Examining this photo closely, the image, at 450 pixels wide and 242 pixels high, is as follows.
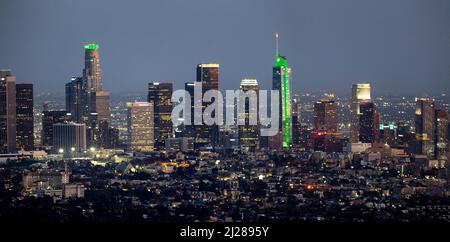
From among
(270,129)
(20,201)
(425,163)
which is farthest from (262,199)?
(270,129)

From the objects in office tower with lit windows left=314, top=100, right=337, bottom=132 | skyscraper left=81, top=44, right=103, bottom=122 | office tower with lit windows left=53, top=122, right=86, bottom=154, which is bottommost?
office tower with lit windows left=53, top=122, right=86, bottom=154

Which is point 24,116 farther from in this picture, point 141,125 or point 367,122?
point 367,122

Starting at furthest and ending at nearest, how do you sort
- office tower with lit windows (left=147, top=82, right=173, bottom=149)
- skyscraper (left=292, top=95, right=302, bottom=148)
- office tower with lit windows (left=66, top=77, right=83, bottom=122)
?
office tower with lit windows (left=147, top=82, right=173, bottom=149) → office tower with lit windows (left=66, top=77, right=83, bottom=122) → skyscraper (left=292, top=95, right=302, bottom=148)

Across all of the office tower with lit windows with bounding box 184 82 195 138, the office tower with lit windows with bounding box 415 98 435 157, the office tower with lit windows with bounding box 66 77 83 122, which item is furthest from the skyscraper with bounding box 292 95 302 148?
the office tower with lit windows with bounding box 66 77 83 122

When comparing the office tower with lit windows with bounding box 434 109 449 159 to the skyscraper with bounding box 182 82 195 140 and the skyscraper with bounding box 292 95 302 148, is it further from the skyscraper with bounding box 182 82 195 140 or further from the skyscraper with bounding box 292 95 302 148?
the skyscraper with bounding box 182 82 195 140

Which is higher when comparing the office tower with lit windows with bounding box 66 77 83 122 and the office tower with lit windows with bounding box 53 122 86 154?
the office tower with lit windows with bounding box 66 77 83 122

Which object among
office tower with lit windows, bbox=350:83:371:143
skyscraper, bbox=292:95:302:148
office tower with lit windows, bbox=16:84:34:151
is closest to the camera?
office tower with lit windows, bbox=350:83:371:143

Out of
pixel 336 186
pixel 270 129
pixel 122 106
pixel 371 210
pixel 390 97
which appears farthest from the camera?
pixel 122 106
